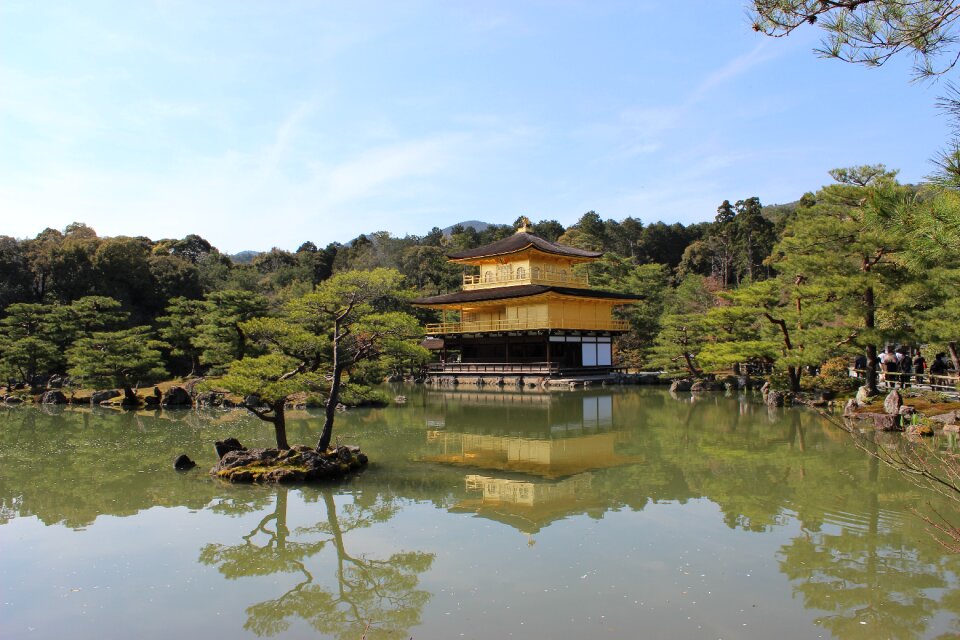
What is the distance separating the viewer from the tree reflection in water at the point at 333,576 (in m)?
4.66

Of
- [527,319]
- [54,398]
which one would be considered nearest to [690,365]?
[527,319]

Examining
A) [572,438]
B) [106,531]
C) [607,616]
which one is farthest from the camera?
[572,438]

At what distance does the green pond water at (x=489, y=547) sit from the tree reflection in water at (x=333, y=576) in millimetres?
24

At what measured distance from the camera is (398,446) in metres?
12.0

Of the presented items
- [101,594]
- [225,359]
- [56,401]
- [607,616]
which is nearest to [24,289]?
[56,401]

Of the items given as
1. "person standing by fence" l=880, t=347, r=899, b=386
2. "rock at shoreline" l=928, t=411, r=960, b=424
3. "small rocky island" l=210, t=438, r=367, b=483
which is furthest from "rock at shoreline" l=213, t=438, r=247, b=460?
"person standing by fence" l=880, t=347, r=899, b=386

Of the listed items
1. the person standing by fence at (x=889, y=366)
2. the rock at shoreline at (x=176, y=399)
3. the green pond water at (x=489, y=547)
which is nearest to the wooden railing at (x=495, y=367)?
the person standing by fence at (x=889, y=366)

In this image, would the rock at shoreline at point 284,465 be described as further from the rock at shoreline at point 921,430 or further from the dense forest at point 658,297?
the rock at shoreline at point 921,430

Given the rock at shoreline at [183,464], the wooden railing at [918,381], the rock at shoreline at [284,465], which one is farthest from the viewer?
the wooden railing at [918,381]

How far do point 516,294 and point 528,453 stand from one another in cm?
1656

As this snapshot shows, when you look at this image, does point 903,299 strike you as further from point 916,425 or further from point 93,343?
point 93,343

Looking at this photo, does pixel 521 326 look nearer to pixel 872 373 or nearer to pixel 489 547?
pixel 872 373

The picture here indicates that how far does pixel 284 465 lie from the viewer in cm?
909

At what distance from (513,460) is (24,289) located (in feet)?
96.9
